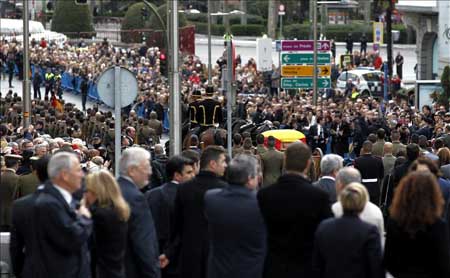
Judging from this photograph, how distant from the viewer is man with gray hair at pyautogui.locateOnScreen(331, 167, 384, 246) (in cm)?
1234

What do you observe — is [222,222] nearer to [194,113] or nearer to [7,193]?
[7,193]

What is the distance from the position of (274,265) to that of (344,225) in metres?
0.96

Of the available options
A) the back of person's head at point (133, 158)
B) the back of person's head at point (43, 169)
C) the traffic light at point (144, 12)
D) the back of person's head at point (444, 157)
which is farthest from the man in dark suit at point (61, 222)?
the traffic light at point (144, 12)

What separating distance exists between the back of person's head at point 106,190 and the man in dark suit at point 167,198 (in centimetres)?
155

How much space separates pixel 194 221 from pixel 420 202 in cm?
266

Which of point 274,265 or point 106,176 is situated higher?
point 106,176

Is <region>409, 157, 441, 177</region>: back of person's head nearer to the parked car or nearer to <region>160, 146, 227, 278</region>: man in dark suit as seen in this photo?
<region>160, 146, 227, 278</region>: man in dark suit

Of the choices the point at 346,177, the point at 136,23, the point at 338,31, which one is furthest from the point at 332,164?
the point at 338,31

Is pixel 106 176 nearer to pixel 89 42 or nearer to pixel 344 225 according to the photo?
pixel 344 225

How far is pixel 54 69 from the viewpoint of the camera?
2475 inches

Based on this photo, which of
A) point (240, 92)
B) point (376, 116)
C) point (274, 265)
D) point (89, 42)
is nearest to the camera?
point (274, 265)

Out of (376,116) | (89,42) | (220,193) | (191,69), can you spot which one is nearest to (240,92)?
(191,69)

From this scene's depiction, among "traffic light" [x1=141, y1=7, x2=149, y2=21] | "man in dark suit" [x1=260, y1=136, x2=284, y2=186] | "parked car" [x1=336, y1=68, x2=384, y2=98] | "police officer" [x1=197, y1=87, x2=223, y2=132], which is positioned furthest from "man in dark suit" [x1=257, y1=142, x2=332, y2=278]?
"traffic light" [x1=141, y1=7, x2=149, y2=21]

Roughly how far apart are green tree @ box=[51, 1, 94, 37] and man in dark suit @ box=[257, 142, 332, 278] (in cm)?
7915
